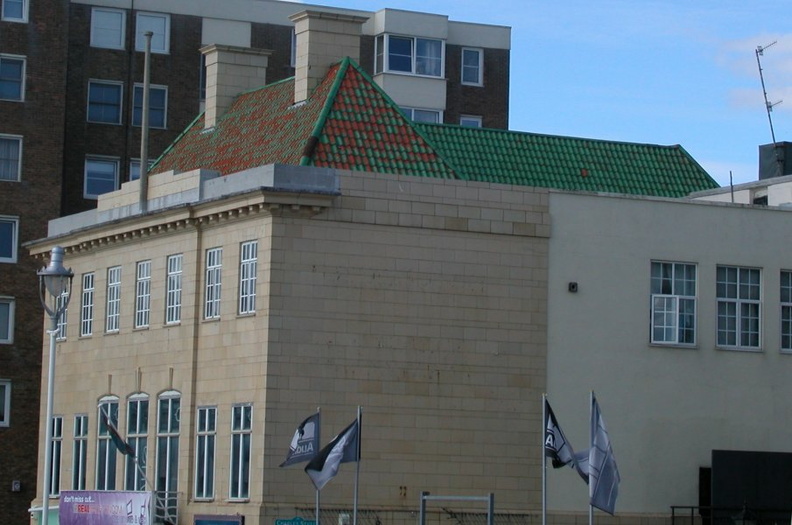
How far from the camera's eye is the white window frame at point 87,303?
46562mm

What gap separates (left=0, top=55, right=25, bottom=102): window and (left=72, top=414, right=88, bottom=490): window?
19.8 meters

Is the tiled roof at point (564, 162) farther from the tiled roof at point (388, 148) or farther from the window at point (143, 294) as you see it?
the window at point (143, 294)

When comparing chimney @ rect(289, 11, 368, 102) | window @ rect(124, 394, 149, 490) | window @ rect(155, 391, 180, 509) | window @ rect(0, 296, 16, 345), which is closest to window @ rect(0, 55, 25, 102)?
window @ rect(0, 296, 16, 345)

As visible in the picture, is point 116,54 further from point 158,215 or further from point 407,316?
point 407,316

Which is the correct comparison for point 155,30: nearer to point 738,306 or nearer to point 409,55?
point 409,55

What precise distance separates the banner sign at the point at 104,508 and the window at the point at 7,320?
65.0ft

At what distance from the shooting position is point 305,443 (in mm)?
36031

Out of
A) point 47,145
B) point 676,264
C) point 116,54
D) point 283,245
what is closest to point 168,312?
point 283,245

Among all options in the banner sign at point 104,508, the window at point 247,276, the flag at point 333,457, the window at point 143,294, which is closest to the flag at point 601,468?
the flag at point 333,457

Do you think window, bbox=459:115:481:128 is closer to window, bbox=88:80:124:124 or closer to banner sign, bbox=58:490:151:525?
window, bbox=88:80:124:124

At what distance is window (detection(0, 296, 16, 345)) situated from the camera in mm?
61781

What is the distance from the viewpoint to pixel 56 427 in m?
48.1

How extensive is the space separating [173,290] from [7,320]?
2096 cm

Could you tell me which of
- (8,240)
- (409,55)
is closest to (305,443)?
(8,240)
